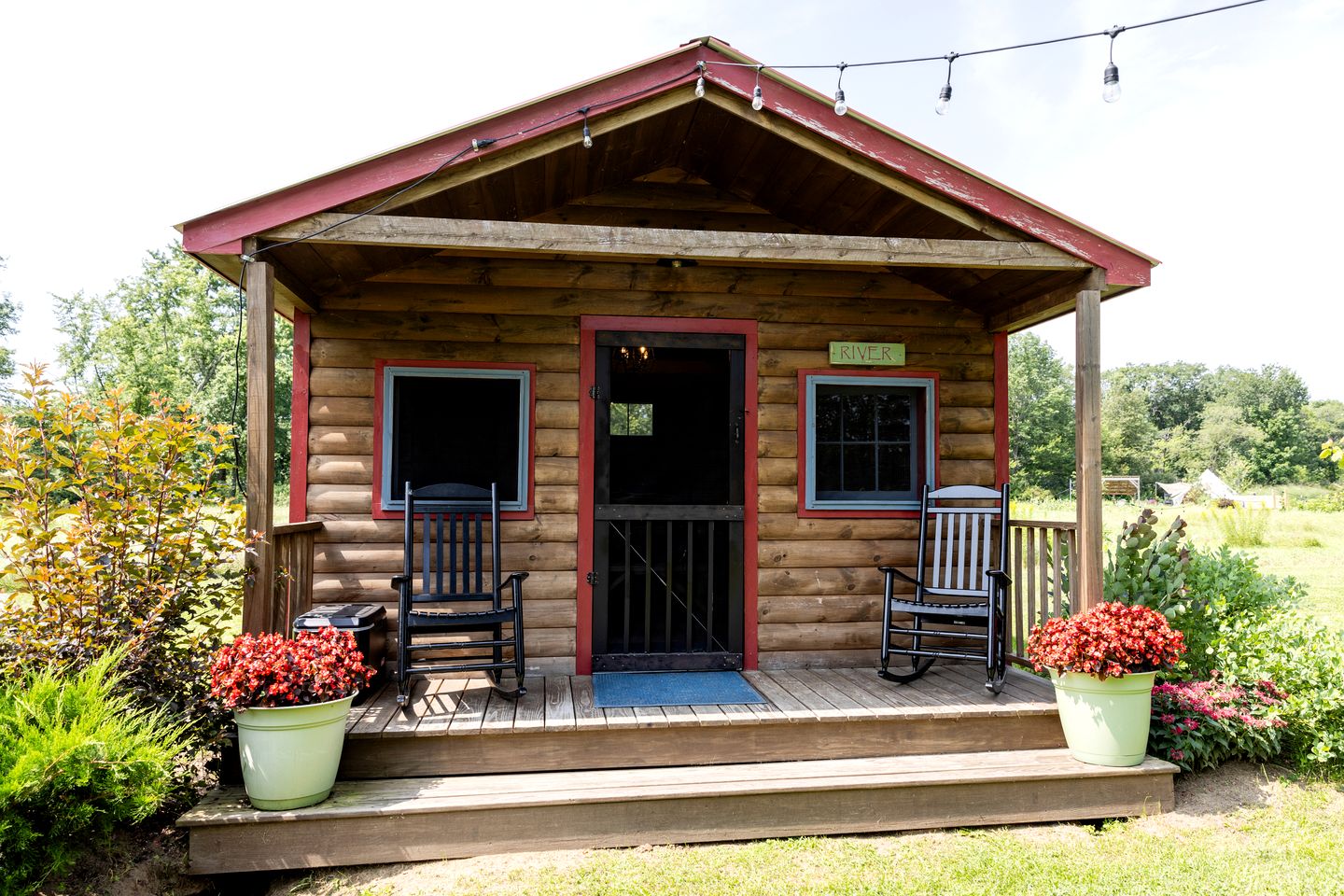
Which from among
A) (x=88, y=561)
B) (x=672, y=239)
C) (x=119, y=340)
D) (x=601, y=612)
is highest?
(x=119, y=340)

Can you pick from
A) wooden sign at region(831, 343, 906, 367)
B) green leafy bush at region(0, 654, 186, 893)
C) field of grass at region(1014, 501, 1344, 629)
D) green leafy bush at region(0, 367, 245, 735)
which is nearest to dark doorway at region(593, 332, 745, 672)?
wooden sign at region(831, 343, 906, 367)

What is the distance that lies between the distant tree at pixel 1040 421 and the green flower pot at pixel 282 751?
125ft

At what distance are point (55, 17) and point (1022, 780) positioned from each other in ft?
86.3

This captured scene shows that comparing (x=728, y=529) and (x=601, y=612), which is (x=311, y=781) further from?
(x=728, y=529)

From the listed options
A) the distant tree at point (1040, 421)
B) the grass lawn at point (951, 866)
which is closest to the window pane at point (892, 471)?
the grass lawn at point (951, 866)

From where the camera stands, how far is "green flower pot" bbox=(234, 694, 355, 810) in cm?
288

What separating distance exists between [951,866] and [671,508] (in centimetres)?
220

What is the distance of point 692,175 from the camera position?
464cm

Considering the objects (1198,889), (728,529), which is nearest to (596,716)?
(728,529)

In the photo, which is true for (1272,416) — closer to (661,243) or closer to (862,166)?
(862,166)

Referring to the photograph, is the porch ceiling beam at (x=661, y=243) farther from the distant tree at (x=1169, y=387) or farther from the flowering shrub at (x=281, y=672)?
the distant tree at (x=1169, y=387)

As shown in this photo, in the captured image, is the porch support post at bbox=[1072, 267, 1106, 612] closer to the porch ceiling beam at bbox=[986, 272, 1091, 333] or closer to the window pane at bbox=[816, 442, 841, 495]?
the porch ceiling beam at bbox=[986, 272, 1091, 333]

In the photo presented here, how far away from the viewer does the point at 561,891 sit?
2.74m

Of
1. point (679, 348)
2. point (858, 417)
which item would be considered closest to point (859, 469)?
point (858, 417)
